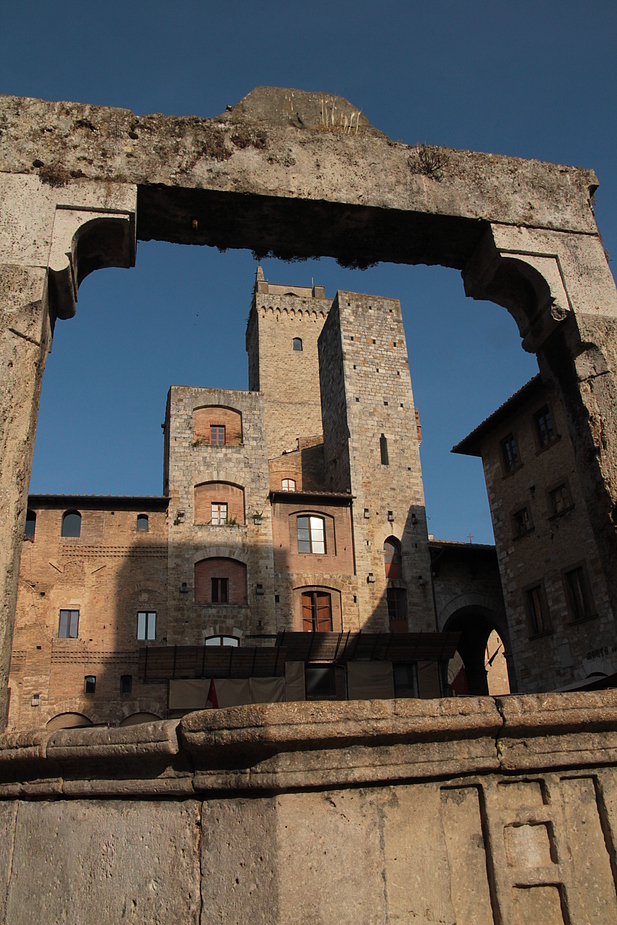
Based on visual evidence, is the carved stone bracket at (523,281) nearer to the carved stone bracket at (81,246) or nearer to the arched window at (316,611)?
the carved stone bracket at (81,246)

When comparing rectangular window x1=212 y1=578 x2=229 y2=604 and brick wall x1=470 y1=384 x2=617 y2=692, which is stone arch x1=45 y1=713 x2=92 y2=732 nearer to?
rectangular window x1=212 y1=578 x2=229 y2=604

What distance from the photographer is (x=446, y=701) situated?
3371mm

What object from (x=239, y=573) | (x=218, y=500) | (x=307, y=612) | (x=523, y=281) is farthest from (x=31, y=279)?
(x=218, y=500)

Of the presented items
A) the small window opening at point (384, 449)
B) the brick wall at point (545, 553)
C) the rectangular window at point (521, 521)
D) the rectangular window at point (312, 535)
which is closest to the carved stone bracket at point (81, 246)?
the brick wall at point (545, 553)

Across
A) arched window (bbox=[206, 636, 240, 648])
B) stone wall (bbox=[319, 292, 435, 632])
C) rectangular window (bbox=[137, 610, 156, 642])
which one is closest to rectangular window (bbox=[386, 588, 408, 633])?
stone wall (bbox=[319, 292, 435, 632])

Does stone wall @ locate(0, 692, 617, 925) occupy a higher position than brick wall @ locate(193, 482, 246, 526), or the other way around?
brick wall @ locate(193, 482, 246, 526)

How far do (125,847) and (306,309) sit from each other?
2136 inches

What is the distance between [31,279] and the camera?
5.21 meters

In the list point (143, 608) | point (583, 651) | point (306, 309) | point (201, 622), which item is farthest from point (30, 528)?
point (306, 309)

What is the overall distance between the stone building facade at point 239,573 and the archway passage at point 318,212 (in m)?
18.7

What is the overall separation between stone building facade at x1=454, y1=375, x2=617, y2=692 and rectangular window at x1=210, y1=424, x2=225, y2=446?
1031cm

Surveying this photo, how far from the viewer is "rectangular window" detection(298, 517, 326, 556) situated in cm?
2822

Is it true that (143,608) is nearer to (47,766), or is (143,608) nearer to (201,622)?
(201,622)

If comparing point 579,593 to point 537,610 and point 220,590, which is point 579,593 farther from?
point 220,590
